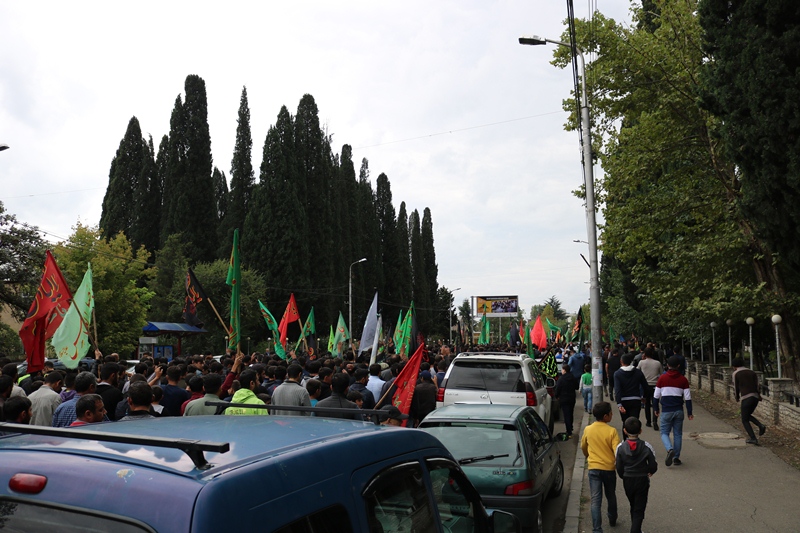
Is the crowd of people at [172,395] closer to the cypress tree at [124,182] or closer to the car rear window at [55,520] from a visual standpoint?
the car rear window at [55,520]

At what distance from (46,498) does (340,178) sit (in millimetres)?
63675

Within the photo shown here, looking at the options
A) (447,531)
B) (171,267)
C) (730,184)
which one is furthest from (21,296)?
(447,531)

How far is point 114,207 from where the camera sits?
57.7 metres

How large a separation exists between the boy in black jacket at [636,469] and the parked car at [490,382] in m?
4.50

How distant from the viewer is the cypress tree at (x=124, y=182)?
57.6 metres

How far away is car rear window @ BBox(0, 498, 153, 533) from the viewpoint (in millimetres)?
1877

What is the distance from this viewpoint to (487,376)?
1216cm

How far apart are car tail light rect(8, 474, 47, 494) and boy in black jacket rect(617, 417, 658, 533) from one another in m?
6.30

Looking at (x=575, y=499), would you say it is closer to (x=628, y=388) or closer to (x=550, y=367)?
(x=628, y=388)

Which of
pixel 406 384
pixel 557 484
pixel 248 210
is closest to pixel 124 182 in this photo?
pixel 248 210

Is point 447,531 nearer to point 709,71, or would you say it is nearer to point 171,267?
point 709,71

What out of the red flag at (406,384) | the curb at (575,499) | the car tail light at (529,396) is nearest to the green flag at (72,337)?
the red flag at (406,384)

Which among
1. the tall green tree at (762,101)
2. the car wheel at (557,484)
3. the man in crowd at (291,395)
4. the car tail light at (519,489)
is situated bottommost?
the car wheel at (557,484)

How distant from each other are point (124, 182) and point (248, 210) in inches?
413
